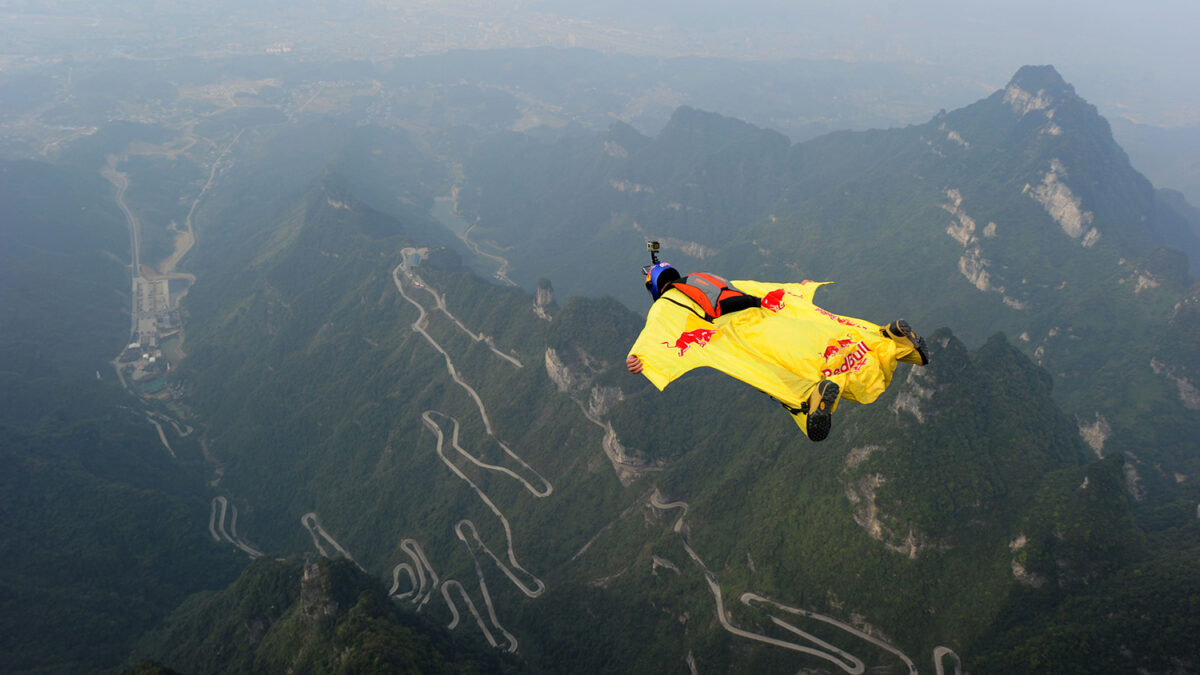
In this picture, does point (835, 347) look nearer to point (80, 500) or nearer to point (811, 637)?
point (811, 637)

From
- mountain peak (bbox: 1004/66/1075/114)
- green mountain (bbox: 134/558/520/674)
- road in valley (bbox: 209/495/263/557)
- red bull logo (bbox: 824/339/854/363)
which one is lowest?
road in valley (bbox: 209/495/263/557)

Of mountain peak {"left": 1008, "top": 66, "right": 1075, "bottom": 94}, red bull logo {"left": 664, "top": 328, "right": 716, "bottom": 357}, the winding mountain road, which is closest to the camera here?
red bull logo {"left": 664, "top": 328, "right": 716, "bottom": 357}

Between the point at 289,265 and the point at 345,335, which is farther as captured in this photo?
the point at 289,265

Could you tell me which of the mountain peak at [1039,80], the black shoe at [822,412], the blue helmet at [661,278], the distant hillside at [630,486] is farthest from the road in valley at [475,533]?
the mountain peak at [1039,80]

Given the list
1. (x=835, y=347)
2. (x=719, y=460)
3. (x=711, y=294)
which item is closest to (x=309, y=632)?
(x=719, y=460)

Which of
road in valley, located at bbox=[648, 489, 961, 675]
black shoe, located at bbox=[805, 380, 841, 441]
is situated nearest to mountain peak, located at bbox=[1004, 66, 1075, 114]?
road in valley, located at bbox=[648, 489, 961, 675]

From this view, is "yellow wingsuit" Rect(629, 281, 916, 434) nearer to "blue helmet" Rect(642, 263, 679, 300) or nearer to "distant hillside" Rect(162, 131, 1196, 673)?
"blue helmet" Rect(642, 263, 679, 300)

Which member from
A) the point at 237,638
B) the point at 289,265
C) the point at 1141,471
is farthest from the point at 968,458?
the point at 289,265

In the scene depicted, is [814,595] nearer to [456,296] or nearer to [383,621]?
[383,621]
